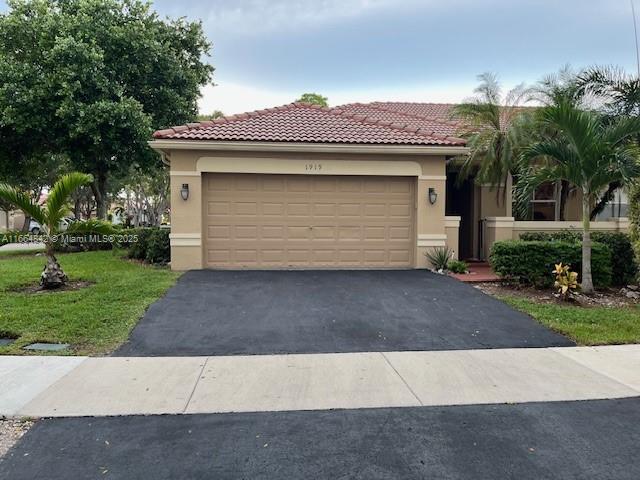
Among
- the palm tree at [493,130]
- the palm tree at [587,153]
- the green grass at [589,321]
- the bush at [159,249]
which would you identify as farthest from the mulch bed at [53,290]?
the palm tree at [493,130]

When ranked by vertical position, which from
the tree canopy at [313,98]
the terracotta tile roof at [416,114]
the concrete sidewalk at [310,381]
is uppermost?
the tree canopy at [313,98]

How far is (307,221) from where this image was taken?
42.5ft

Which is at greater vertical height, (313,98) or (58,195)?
(313,98)

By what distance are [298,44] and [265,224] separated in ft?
29.0

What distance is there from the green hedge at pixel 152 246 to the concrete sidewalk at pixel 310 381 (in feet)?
27.3

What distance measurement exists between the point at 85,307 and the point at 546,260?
8883 millimetres

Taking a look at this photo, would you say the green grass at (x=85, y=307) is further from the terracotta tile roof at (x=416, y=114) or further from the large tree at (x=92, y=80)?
the terracotta tile roof at (x=416, y=114)

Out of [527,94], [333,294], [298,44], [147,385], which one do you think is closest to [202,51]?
[298,44]

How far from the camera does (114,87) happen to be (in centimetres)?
1739

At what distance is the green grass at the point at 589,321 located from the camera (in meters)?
7.22

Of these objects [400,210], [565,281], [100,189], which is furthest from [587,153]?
[100,189]

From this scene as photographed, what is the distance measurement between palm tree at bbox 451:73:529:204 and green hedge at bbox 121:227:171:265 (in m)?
8.66

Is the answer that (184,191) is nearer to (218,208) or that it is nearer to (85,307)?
(218,208)

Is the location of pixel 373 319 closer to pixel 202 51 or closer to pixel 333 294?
pixel 333 294
